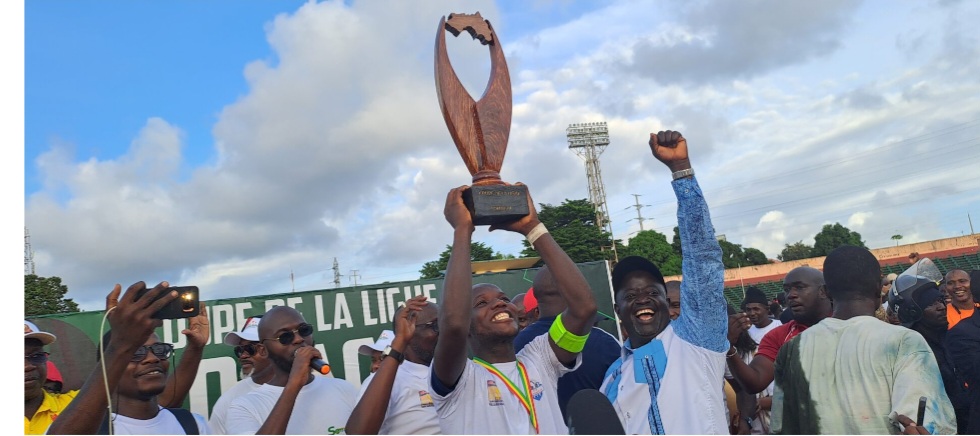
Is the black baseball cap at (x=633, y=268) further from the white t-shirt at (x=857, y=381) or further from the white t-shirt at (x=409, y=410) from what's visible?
the white t-shirt at (x=409, y=410)

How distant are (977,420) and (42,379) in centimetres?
547

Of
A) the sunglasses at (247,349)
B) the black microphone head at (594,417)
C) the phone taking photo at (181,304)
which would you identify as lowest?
the black microphone head at (594,417)

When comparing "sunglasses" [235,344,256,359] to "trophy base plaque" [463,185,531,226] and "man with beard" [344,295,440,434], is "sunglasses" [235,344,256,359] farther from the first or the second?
"trophy base plaque" [463,185,531,226]

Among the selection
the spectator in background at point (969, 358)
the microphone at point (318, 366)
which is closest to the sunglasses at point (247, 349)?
the microphone at point (318, 366)

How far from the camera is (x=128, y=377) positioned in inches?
133

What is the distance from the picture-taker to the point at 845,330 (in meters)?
3.19

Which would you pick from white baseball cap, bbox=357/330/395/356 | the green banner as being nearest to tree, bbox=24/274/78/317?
the green banner

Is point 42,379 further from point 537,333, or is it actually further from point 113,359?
point 537,333

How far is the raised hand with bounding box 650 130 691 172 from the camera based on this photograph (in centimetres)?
313

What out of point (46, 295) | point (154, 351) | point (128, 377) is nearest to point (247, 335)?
point (154, 351)

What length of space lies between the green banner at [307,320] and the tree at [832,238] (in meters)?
64.4

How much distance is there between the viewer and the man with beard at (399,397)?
333cm

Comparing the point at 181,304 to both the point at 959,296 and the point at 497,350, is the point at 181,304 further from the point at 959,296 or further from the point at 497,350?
the point at 959,296

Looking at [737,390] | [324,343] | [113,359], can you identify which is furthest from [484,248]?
[113,359]
